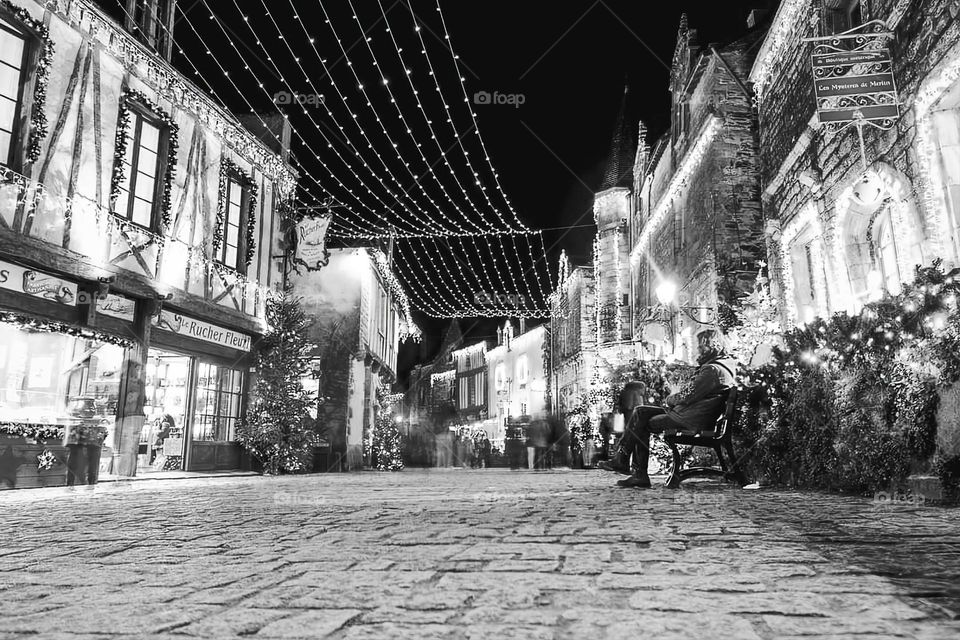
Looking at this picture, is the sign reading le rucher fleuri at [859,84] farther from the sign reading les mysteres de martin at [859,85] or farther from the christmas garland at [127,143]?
the christmas garland at [127,143]

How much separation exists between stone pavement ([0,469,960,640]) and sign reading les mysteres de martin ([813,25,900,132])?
4.57 m

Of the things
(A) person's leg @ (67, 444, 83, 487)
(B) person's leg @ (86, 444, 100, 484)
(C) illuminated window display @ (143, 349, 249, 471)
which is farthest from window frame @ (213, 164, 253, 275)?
(A) person's leg @ (67, 444, 83, 487)

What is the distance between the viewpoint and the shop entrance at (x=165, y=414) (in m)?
12.3

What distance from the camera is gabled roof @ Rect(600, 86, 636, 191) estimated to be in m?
24.6

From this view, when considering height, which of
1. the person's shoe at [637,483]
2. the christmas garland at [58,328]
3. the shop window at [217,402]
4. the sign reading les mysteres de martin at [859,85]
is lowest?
the person's shoe at [637,483]

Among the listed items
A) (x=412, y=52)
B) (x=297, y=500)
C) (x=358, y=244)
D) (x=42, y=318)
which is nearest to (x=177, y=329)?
(x=42, y=318)

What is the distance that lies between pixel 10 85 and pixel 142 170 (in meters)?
2.25

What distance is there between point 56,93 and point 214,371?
537 cm

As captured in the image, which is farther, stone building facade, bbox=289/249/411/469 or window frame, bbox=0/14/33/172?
stone building facade, bbox=289/249/411/469

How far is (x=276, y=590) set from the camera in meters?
1.95

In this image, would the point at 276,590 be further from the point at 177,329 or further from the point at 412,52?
the point at 177,329

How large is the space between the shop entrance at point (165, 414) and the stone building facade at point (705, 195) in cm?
963

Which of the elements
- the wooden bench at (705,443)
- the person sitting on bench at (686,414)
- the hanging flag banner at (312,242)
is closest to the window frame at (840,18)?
the person sitting on bench at (686,414)

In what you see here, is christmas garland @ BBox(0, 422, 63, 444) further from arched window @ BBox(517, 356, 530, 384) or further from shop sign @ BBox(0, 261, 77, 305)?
arched window @ BBox(517, 356, 530, 384)
